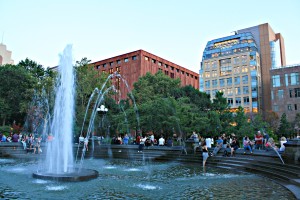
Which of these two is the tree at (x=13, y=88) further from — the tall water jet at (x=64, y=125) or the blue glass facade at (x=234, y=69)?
the blue glass facade at (x=234, y=69)

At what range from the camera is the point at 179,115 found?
2998 centimetres

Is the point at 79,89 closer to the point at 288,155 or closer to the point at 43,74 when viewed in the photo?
the point at 43,74

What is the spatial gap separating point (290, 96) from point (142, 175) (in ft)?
199

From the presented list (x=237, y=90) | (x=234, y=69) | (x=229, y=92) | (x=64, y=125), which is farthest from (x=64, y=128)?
(x=234, y=69)

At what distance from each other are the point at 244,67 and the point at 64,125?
72689 millimetres

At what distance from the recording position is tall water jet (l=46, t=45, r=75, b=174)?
1399cm

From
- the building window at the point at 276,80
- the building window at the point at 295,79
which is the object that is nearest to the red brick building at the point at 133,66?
the building window at the point at 276,80

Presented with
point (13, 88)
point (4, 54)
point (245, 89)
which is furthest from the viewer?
point (4, 54)

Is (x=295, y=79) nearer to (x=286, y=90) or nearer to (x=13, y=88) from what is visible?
(x=286, y=90)

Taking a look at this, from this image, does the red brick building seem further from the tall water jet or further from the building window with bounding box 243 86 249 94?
the tall water jet

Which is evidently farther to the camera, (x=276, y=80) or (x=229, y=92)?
(x=229, y=92)

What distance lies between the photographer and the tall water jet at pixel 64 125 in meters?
14.0

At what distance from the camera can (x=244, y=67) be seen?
3110 inches

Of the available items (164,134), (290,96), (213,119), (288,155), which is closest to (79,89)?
(164,134)
